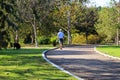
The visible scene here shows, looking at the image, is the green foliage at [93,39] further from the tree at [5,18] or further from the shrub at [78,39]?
the tree at [5,18]

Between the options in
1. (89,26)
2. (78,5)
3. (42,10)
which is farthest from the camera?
(89,26)

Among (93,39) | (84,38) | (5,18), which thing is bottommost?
(93,39)

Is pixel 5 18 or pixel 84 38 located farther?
pixel 84 38

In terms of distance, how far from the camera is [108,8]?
61.0 metres

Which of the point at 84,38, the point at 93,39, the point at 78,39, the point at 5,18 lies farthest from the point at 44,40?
the point at 5,18

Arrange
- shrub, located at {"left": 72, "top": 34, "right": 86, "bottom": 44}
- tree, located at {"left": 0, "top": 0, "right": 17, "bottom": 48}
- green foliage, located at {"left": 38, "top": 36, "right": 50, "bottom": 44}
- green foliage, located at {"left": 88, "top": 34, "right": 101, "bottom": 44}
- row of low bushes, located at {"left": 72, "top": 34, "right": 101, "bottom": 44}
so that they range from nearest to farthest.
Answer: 1. tree, located at {"left": 0, "top": 0, "right": 17, "bottom": 48}
2. green foliage, located at {"left": 38, "top": 36, "right": 50, "bottom": 44}
3. shrub, located at {"left": 72, "top": 34, "right": 86, "bottom": 44}
4. row of low bushes, located at {"left": 72, "top": 34, "right": 101, "bottom": 44}
5. green foliage, located at {"left": 88, "top": 34, "right": 101, "bottom": 44}

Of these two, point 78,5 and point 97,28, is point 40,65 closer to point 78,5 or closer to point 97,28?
point 78,5

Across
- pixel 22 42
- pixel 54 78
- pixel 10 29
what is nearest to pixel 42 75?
pixel 54 78

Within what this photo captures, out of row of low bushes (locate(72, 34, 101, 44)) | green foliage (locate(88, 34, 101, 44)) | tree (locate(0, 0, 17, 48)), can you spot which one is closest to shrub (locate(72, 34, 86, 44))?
row of low bushes (locate(72, 34, 101, 44))

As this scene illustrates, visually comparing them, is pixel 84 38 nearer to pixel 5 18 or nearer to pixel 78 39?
pixel 78 39

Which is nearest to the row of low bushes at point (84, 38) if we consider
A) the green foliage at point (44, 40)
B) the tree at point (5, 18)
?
the green foliage at point (44, 40)

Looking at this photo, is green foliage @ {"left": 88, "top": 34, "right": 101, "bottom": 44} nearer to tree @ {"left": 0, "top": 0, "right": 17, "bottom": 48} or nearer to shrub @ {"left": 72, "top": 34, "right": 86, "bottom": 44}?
shrub @ {"left": 72, "top": 34, "right": 86, "bottom": 44}

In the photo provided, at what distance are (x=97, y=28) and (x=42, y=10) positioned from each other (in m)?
16.0

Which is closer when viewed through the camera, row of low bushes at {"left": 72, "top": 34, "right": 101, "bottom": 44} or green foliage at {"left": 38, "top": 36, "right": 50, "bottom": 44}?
green foliage at {"left": 38, "top": 36, "right": 50, "bottom": 44}
